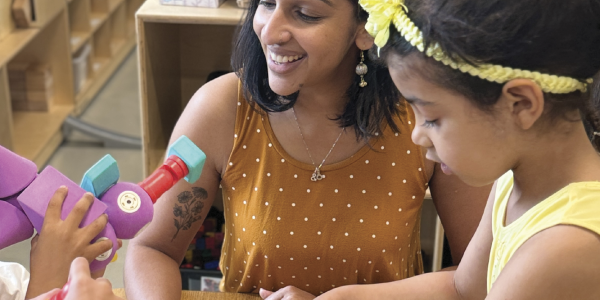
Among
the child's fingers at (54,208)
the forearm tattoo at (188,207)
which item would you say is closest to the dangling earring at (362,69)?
the forearm tattoo at (188,207)

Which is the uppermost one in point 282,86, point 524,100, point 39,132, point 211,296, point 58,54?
point 524,100

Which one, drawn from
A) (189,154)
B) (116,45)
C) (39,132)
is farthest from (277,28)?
(116,45)

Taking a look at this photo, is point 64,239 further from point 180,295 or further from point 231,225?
point 231,225

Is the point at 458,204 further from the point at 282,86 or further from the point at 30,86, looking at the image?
the point at 30,86

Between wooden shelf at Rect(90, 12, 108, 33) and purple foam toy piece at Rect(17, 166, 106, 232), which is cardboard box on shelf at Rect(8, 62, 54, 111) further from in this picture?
purple foam toy piece at Rect(17, 166, 106, 232)

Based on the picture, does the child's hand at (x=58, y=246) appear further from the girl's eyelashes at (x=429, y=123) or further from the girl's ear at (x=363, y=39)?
the girl's ear at (x=363, y=39)

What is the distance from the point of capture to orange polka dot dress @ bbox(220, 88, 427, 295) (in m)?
1.29

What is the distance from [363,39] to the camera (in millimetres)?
1170

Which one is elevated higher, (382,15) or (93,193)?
(382,15)

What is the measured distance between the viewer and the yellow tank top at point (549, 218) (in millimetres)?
739

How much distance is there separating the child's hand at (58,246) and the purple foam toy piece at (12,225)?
27 millimetres

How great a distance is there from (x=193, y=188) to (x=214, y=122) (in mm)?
132

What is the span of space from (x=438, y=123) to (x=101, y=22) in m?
3.38

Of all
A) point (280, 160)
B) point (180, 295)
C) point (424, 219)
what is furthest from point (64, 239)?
point (424, 219)
